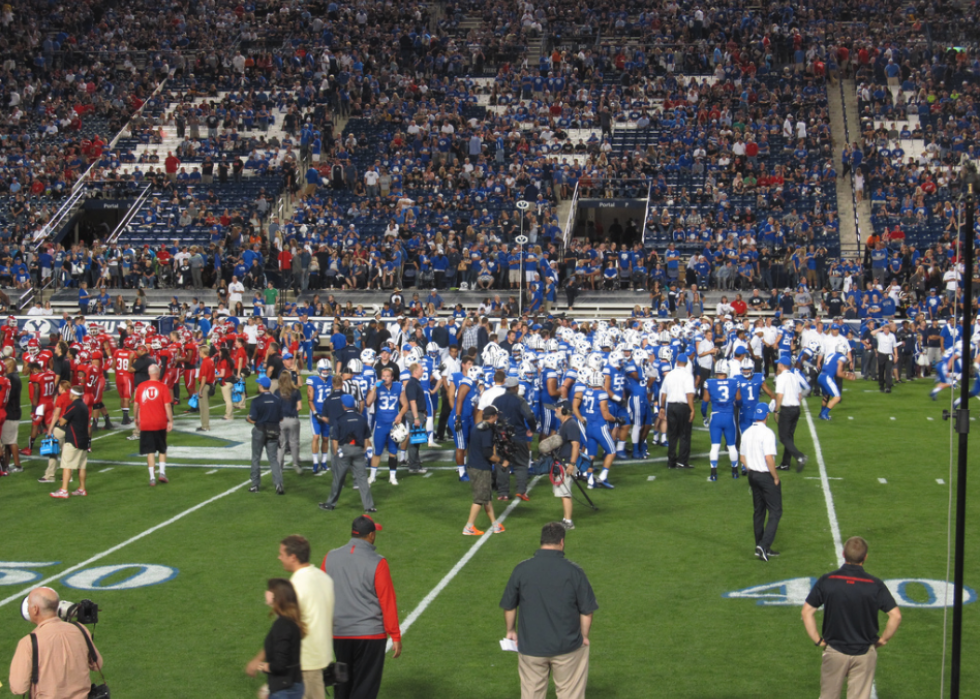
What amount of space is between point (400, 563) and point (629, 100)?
34.3m

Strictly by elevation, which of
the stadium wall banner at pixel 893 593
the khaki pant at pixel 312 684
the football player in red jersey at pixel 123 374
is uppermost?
the football player in red jersey at pixel 123 374

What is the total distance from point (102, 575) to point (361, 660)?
5468 mm

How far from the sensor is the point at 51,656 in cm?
662

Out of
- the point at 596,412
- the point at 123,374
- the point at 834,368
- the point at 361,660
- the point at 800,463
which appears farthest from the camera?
the point at 834,368

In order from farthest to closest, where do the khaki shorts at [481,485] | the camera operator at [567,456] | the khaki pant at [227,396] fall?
1. the khaki pant at [227,396]
2. the camera operator at [567,456]
3. the khaki shorts at [481,485]

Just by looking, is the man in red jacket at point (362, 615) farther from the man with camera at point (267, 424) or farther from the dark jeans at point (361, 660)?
the man with camera at point (267, 424)

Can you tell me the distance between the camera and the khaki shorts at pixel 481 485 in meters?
12.9

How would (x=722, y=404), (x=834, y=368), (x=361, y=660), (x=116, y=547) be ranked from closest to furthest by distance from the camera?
(x=361, y=660), (x=116, y=547), (x=722, y=404), (x=834, y=368)

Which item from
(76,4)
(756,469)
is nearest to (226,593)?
(756,469)

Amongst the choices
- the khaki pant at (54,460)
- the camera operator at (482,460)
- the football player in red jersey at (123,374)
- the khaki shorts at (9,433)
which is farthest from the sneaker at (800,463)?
the football player in red jersey at (123,374)

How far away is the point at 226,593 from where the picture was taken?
445 inches

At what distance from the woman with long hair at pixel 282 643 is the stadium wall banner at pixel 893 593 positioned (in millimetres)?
5622

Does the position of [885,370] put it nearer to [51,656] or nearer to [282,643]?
[282,643]

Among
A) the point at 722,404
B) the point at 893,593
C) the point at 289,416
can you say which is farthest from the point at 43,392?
the point at 893,593
